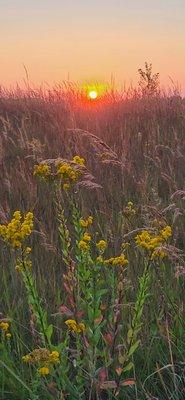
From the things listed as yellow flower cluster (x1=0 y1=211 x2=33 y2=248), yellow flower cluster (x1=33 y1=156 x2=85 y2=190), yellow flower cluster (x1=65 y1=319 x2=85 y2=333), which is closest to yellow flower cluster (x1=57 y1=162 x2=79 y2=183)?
yellow flower cluster (x1=33 y1=156 x2=85 y2=190)

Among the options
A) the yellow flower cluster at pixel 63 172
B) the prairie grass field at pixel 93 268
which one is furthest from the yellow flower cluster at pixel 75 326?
the yellow flower cluster at pixel 63 172

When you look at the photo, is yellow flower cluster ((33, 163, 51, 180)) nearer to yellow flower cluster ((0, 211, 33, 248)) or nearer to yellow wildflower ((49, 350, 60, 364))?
yellow flower cluster ((0, 211, 33, 248))

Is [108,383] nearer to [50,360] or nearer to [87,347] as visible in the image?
[87,347]

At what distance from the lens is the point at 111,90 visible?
309 inches

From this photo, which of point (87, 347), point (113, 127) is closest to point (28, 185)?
point (113, 127)

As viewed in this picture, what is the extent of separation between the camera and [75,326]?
1559 mm

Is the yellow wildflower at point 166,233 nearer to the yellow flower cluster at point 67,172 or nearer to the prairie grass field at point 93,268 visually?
the prairie grass field at point 93,268

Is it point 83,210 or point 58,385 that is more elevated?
point 83,210

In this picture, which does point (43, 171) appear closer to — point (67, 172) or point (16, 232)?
point (67, 172)

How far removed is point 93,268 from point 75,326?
0.65ft

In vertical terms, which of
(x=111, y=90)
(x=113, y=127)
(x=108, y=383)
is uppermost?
(x=111, y=90)

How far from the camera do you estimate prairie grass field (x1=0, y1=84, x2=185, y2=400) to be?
1.59 meters

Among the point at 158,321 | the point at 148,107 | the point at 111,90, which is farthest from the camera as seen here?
the point at 111,90

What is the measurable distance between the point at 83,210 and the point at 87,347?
5.25ft
